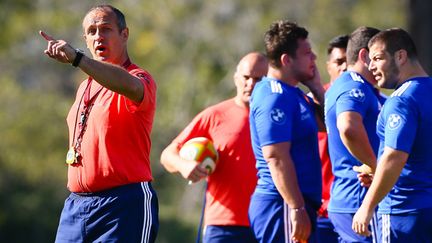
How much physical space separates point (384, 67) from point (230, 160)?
2.34 m

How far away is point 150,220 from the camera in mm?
6910

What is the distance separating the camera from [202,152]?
344 inches

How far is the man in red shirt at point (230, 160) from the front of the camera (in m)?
8.91

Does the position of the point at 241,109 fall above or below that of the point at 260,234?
above

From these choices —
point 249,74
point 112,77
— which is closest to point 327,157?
point 249,74

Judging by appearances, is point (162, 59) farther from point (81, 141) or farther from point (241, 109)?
point (81, 141)

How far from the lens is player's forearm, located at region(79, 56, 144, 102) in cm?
628

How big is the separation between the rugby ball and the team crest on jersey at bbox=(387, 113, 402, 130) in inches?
92.3

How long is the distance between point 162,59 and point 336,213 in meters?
27.8

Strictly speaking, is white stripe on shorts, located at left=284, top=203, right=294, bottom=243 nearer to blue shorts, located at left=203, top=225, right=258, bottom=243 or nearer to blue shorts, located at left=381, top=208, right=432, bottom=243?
blue shorts, located at left=381, top=208, right=432, bottom=243

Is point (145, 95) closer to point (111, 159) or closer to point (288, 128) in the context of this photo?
point (111, 159)

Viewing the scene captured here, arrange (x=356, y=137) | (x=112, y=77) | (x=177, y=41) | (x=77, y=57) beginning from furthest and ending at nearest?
1. (x=177, y=41)
2. (x=356, y=137)
3. (x=112, y=77)
4. (x=77, y=57)

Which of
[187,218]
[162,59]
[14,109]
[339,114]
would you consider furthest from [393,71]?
[162,59]

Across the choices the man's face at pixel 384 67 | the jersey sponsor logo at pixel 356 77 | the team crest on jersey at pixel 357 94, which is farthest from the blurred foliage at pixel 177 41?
the man's face at pixel 384 67
